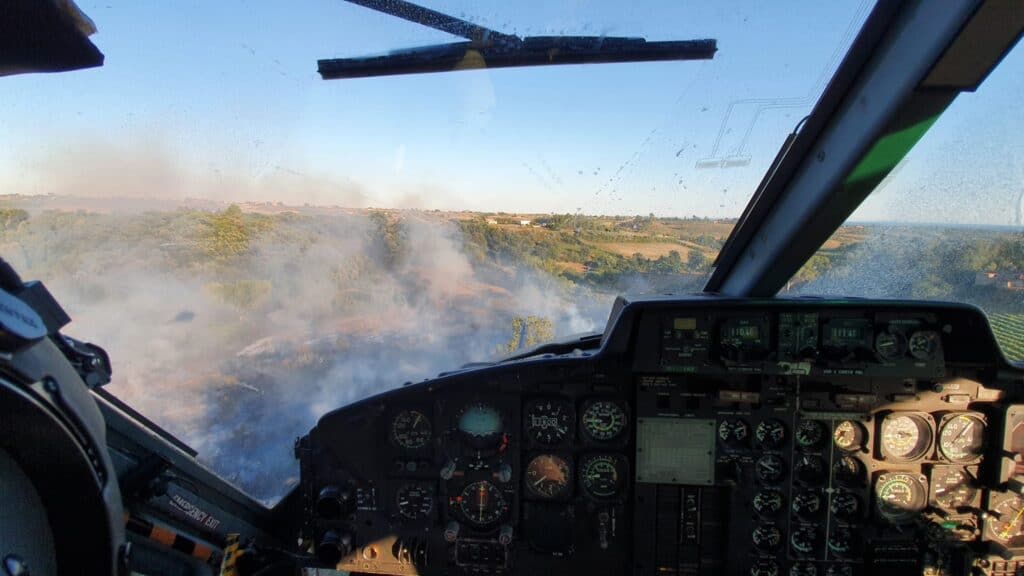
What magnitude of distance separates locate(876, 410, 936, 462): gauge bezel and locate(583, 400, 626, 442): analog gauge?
4.26 feet

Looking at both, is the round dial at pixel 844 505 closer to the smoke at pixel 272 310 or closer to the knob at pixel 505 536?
the smoke at pixel 272 310

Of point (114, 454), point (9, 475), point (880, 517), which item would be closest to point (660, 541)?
point (880, 517)

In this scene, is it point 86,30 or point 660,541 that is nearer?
point 86,30

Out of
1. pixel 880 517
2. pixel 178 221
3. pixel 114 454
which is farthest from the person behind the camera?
pixel 880 517

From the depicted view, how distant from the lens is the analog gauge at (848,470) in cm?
308

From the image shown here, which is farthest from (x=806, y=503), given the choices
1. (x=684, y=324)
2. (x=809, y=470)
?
(x=684, y=324)

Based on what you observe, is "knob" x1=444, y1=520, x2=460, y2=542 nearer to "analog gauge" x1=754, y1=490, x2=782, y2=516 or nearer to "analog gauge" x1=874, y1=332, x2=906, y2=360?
"analog gauge" x1=754, y1=490, x2=782, y2=516

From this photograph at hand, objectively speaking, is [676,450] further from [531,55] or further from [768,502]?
[531,55]

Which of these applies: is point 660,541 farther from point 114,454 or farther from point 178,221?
point 178,221

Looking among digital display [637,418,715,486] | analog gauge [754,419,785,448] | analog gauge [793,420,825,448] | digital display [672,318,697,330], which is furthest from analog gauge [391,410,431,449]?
analog gauge [793,420,825,448]

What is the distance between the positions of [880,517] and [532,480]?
5.98ft

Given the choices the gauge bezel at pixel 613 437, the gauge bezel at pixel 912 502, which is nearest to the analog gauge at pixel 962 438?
the gauge bezel at pixel 912 502

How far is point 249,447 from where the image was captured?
114 inches

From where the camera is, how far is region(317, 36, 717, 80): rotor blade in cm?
199
